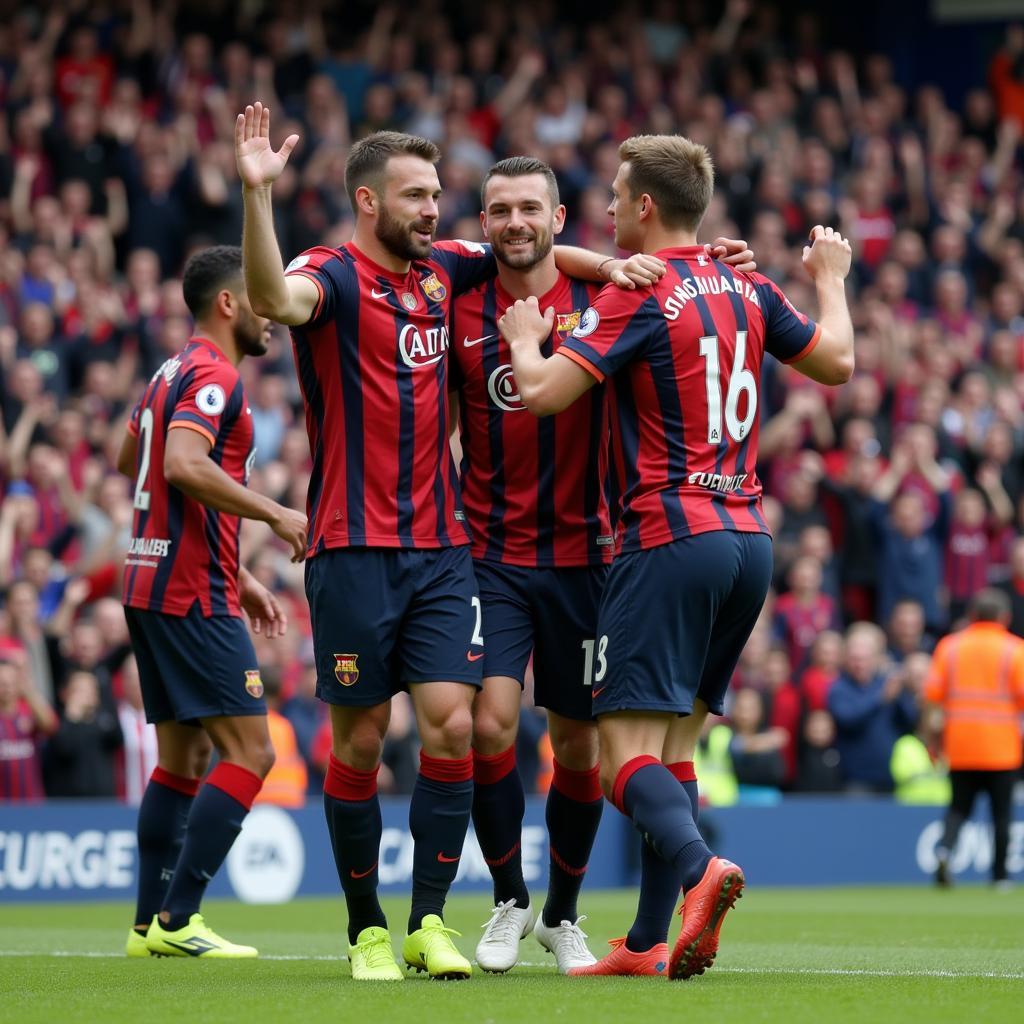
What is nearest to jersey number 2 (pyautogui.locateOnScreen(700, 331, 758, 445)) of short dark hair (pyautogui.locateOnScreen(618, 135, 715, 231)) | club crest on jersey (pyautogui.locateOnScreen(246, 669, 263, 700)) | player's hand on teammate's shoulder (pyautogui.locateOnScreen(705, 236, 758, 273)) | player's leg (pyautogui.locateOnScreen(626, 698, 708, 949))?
player's hand on teammate's shoulder (pyautogui.locateOnScreen(705, 236, 758, 273))

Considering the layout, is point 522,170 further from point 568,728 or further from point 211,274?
point 568,728

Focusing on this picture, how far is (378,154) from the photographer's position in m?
6.67

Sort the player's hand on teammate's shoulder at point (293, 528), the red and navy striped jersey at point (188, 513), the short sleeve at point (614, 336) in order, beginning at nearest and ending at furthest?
the short sleeve at point (614, 336)
the player's hand on teammate's shoulder at point (293, 528)
the red and navy striped jersey at point (188, 513)

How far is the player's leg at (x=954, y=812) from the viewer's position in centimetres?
1421

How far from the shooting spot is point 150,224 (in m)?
16.5

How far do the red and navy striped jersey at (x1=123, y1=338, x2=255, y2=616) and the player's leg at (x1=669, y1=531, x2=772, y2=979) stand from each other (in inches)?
86.2

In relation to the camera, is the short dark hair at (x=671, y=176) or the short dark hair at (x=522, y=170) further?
the short dark hair at (x=522, y=170)

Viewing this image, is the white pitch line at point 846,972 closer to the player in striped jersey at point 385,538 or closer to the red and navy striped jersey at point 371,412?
the player in striped jersey at point 385,538

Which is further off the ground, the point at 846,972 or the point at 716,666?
the point at 716,666

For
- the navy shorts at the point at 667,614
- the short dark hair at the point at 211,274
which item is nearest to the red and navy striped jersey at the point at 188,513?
the short dark hair at the point at 211,274

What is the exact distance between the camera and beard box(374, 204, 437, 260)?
6.64 m

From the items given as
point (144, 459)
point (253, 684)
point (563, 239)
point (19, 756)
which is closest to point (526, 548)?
point (253, 684)

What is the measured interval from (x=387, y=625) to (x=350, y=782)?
54cm

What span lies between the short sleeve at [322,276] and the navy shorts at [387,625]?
76 cm
